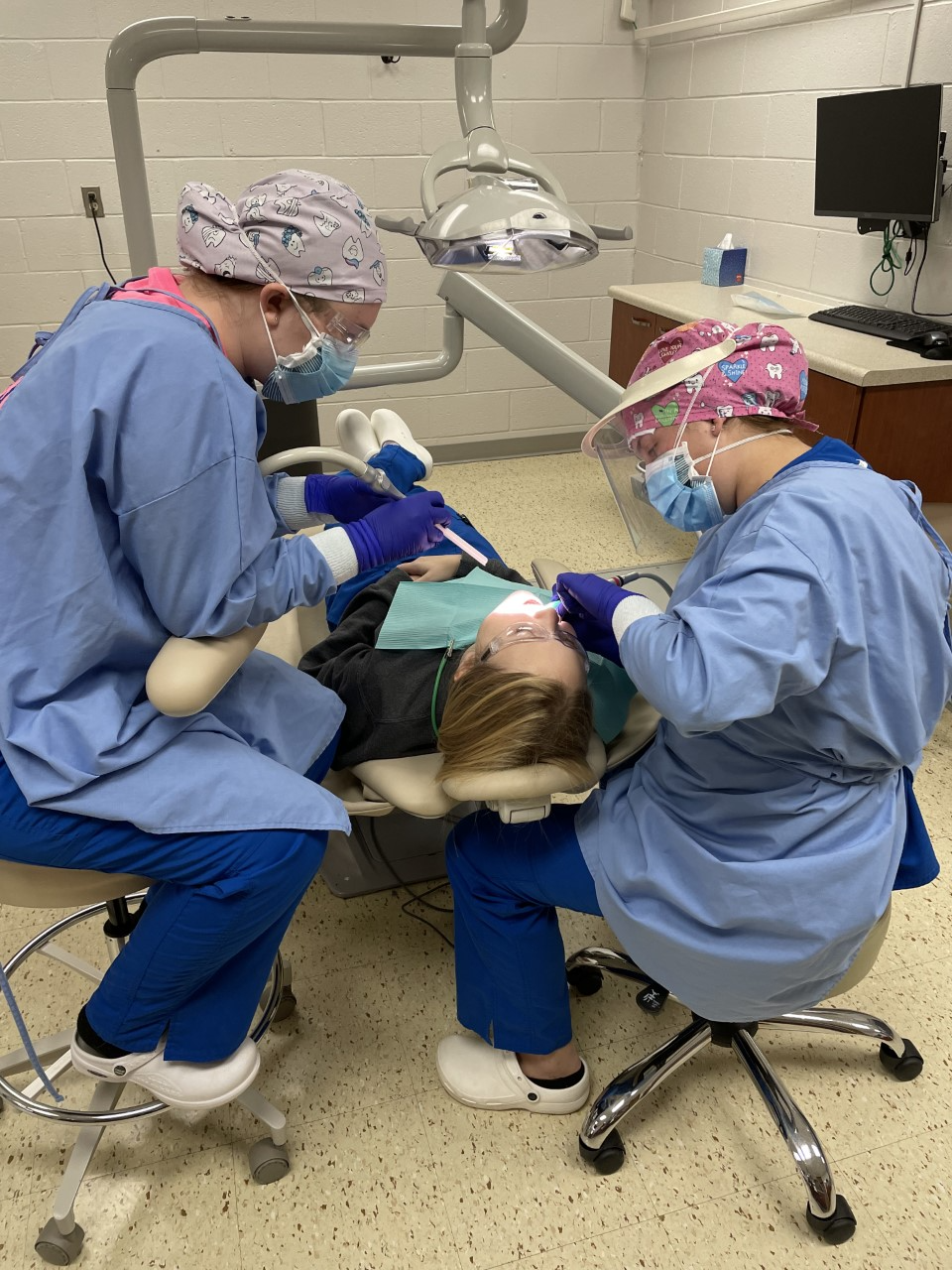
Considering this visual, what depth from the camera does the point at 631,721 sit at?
1.56 m

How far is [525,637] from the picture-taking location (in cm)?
143

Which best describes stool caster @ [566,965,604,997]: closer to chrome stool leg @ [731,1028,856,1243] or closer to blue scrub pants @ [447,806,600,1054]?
blue scrub pants @ [447,806,600,1054]

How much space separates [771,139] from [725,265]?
1.51 feet

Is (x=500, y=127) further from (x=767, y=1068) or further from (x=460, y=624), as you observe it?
(x=767, y=1068)

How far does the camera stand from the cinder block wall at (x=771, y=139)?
2949 mm

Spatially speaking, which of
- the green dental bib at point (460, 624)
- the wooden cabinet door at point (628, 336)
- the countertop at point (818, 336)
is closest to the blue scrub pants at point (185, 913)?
the green dental bib at point (460, 624)

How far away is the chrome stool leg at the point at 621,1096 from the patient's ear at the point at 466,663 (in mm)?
681

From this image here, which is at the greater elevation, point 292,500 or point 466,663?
point 292,500

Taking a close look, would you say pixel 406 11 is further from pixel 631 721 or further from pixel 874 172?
pixel 631 721

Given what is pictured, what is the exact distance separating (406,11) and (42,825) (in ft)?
12.7

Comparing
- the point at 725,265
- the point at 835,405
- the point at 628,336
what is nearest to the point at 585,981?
the point at 835,405

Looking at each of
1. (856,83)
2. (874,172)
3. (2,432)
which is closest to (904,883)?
(2,432)

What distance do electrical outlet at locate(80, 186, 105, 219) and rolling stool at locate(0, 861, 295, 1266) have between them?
3.16 metres

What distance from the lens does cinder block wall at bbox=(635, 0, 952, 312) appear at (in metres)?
2.95
